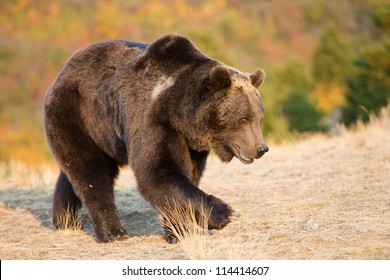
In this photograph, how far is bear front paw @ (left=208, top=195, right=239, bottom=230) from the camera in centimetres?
588

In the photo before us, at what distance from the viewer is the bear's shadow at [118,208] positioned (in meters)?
7.80

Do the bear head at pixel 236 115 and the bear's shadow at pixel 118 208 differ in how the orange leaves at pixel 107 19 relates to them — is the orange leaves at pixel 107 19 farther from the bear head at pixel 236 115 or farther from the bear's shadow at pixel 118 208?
the bear head at pixel 236 115

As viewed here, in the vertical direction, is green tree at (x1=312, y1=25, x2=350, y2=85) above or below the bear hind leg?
below

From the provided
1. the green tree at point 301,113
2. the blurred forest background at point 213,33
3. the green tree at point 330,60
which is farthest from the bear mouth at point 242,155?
the green tree at point 330,60

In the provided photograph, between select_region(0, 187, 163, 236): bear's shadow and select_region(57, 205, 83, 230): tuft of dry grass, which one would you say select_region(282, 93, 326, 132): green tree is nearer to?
select_region(0, 187, 163, 236): bear's shadow

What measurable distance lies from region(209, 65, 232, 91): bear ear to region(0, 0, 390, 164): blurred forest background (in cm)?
2681

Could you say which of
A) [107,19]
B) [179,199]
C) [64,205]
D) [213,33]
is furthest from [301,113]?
[107,19]

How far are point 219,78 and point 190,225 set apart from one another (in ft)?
4.37

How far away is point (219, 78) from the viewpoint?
→ 619 centimetres

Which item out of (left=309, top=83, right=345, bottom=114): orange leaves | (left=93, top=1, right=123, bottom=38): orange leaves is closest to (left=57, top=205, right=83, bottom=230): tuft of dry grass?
(left=309, top=83, right=345, bottom=114): orange leaves

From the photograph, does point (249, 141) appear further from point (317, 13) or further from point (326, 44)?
point (317, 13)

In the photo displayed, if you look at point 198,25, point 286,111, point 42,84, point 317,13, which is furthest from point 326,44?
point 317,13

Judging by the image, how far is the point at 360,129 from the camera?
1230 cm

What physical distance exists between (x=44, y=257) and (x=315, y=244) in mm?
2538
